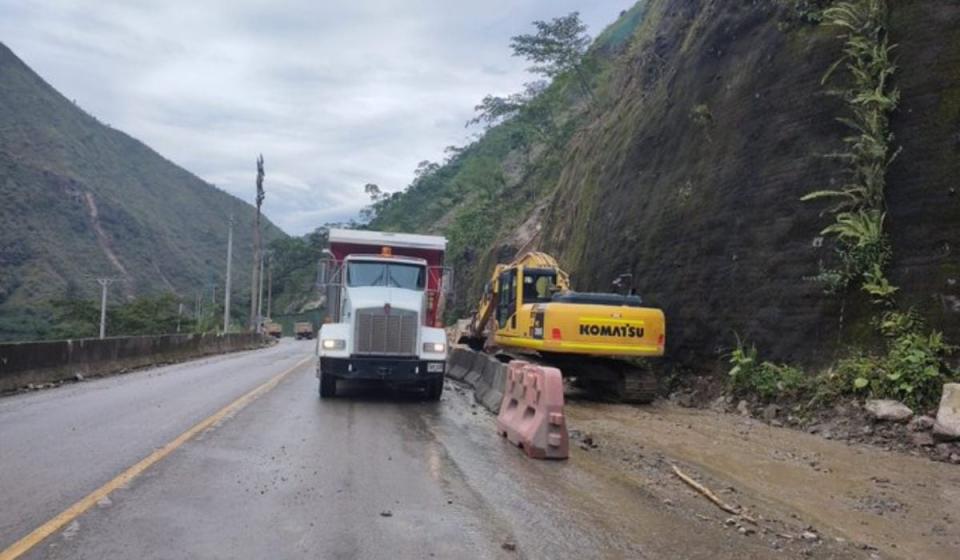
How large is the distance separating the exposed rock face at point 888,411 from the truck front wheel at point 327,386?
8.71 metres

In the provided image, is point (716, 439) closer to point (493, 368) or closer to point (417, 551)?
point (493, 368)

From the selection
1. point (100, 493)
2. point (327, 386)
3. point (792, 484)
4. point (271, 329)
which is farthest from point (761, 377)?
point (271, 329)

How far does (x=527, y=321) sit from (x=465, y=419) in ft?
13.5

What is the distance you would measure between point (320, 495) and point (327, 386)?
7605 mm

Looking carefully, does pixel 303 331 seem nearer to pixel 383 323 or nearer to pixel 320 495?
pixel 383 323

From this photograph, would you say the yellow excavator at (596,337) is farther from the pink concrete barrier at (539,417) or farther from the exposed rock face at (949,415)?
the exposed rock face at (949,415)

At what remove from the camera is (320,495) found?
→ 22.1 ft

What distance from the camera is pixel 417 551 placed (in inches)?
207

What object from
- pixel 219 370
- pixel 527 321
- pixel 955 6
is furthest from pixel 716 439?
pixel 219 370

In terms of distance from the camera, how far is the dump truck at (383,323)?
1361 centimetres

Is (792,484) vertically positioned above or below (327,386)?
below

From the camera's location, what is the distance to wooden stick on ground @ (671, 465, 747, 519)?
22.1ft

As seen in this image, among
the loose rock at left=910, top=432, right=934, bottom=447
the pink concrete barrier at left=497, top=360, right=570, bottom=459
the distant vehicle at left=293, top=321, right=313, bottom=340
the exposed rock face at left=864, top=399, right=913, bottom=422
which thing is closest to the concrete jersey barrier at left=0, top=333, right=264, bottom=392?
the pink concrete barrier at left=497, top=360, right=570, bottom=459

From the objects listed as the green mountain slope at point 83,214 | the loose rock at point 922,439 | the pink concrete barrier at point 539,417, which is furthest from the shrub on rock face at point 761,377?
the green mountain slope at point 83,214
